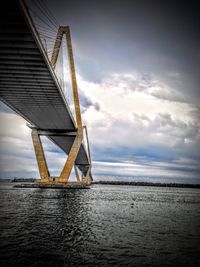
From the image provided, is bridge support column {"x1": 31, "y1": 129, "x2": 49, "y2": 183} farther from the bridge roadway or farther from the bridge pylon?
the bridge roadway

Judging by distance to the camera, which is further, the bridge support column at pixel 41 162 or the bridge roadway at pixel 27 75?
the bridge support column at pixel 41 162

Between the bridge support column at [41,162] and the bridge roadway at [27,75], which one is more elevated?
the bridge roadway at [27,75]

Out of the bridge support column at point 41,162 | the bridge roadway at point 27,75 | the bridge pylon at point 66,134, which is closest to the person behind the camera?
the bridge roadway at point 27,75

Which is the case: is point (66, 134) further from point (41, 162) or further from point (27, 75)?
point (27, 75)

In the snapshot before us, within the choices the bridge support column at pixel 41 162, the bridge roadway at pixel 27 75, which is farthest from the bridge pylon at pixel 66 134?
the bridge roadway at pixel 27 75

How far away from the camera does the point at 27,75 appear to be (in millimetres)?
20297

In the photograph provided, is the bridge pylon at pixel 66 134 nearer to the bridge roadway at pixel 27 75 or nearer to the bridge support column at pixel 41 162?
the bridge support column at pixel 41 162

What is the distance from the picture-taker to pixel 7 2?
11016 mm

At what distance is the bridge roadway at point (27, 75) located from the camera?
13.0 m

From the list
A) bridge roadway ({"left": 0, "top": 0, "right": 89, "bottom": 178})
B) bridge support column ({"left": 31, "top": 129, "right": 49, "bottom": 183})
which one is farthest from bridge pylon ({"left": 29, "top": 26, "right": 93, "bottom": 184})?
bridge roadway ({"left": 0, "top": 0, "right": 89, "bottom": 178})

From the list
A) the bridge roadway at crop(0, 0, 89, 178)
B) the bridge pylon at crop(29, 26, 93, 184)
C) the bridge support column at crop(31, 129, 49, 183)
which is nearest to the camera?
the bridge roadway at crop(0, 0, 89, 178)

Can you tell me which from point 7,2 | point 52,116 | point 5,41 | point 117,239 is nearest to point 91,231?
point 117,239

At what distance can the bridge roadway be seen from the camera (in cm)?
1303

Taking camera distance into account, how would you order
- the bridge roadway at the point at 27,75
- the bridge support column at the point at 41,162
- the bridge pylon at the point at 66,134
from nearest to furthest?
the bridge roadway at the point at 27,75
the bridge pylon at the point at 66,134
the bridge support column at the point at 41,162
